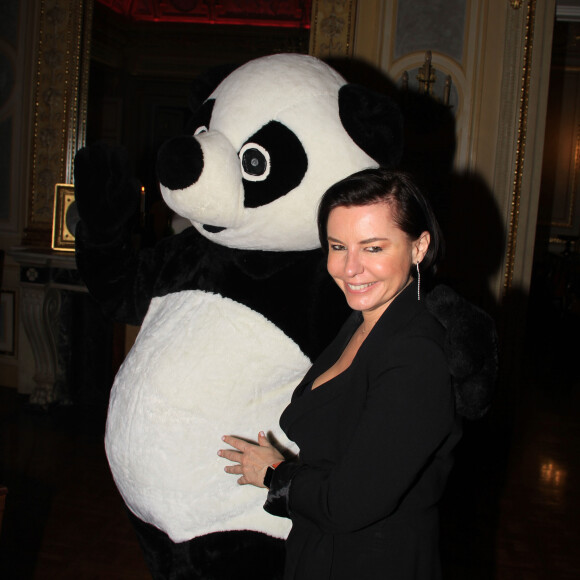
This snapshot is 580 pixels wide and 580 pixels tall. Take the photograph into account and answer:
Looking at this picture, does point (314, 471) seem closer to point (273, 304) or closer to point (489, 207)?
point (273, 304)

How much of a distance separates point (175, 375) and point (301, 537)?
0.45m

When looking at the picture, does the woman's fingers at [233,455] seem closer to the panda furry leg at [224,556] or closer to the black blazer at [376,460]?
the black blazer at [376,460]

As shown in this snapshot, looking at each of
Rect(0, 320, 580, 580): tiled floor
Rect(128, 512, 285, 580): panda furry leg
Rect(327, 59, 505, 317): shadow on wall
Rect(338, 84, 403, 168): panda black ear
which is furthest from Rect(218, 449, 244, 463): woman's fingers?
Rect(327, 59, 505, 317): shadow on wall

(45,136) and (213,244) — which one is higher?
(45,136)

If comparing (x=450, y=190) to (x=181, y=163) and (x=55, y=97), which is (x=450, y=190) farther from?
(x=181, y=163)

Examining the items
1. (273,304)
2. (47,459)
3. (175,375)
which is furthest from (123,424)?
(47,459)

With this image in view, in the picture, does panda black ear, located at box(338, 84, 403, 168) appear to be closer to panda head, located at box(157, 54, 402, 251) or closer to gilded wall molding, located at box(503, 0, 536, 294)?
panda head, located at box(157, 54, 402, 251)

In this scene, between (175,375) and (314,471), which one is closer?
(314,471)

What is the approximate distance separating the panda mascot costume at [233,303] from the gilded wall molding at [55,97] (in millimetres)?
2805

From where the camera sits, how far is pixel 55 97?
4.10m

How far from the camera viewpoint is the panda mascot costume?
1.42 meters

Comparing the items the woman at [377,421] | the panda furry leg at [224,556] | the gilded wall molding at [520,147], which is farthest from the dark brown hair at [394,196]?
the gilded wall molding at [520,147]

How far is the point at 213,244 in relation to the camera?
1577 mm

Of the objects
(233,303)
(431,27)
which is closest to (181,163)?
(233,303)
